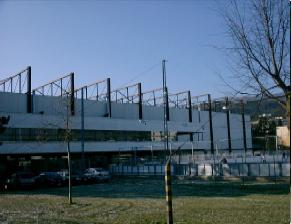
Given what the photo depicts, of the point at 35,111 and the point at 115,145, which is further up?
the point at 35,111

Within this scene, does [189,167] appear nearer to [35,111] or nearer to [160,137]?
[35,111]

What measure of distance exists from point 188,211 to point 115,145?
5653 cm

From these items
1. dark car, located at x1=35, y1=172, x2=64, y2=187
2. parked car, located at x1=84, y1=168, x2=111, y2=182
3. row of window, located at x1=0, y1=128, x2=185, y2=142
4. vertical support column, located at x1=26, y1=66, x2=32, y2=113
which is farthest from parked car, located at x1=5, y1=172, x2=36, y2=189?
vertical support column, located at x1=26, y1=66, x2=32, y2=113

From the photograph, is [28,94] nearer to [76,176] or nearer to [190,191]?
[76,176]

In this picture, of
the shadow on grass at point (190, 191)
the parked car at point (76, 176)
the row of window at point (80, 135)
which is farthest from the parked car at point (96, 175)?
the shadow on grass at point (190, 191)

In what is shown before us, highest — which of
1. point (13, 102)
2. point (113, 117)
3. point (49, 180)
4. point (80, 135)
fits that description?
point (13, 102)

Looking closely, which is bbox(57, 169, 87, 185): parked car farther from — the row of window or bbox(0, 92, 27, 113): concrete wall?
bbox(0, 92, 27, 113): concrete wall

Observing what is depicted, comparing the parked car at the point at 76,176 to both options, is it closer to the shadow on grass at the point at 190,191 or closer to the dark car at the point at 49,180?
the dark car at the point at 49,180

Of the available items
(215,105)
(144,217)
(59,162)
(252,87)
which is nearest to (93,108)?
(59,162)

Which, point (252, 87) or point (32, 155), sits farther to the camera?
point (32, 155)

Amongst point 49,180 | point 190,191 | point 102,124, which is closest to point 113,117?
point 102,124

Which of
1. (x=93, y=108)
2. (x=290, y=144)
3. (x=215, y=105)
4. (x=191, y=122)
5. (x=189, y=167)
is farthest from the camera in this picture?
(x=215, y=105)

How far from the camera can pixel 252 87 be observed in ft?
37.0

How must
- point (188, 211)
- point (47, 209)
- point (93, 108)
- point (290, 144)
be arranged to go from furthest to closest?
point (93, 108) < point (47, 209) < point (188, 211) < point (290, 144)
